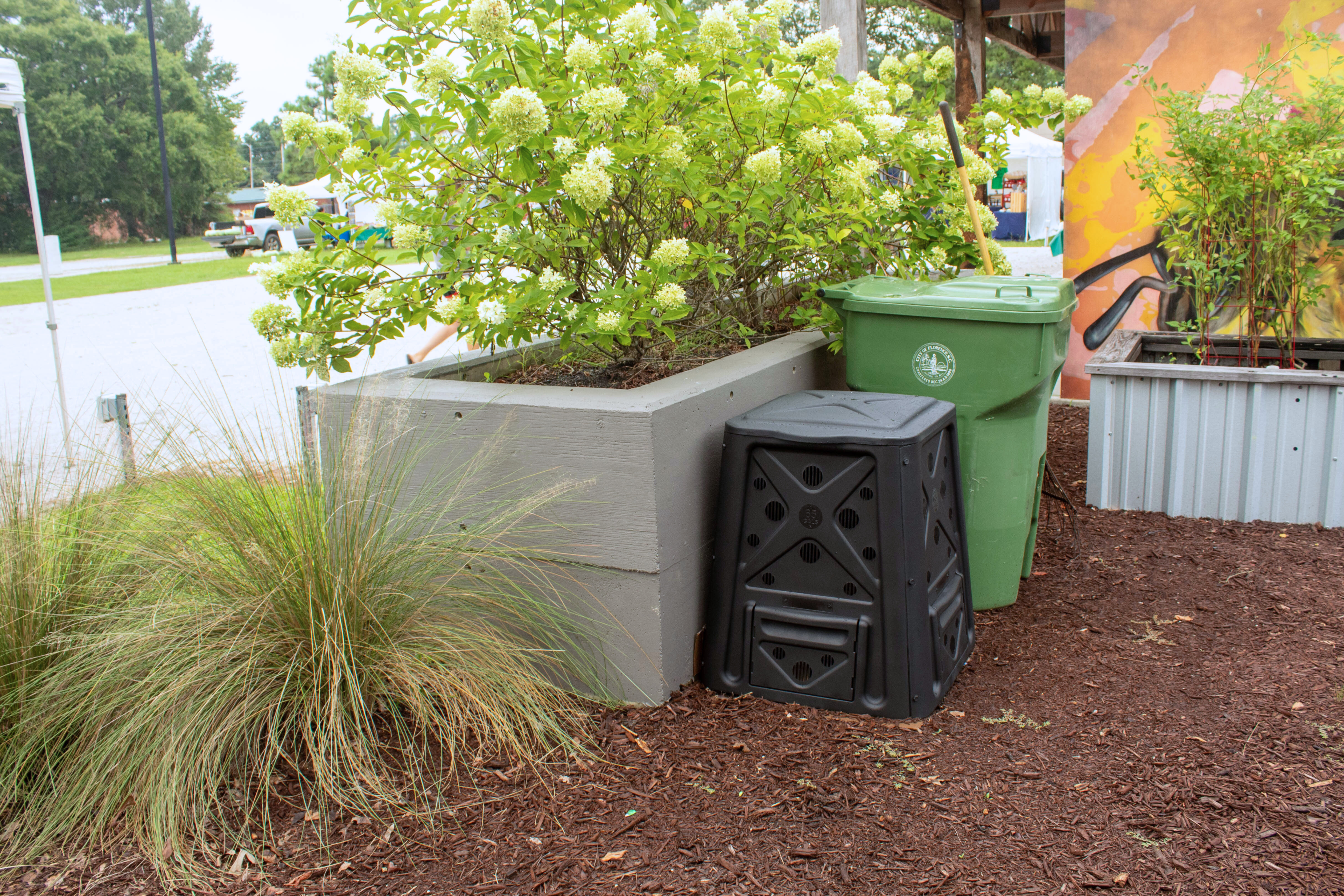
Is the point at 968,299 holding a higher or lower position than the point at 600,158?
lower

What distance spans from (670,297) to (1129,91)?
4.50m

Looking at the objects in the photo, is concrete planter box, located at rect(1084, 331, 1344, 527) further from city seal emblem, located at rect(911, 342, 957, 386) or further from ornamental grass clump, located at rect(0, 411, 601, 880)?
ornamental grass clump, located at rect(0, 411, 601, 880)

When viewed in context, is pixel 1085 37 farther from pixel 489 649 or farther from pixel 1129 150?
pixel 489 649

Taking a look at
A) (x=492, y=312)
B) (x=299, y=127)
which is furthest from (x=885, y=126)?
(x=299, y=127)

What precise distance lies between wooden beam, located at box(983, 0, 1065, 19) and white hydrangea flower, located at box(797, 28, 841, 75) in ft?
18.9

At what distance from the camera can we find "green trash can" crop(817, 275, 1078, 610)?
3.01 meters

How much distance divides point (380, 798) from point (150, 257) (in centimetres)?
3841

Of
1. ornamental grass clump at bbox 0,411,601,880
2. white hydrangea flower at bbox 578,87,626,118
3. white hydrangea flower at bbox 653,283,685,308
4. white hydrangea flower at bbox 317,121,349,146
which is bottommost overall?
ornamental grass clump at bbox 0,411,601,880

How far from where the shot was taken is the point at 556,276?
2.84 m

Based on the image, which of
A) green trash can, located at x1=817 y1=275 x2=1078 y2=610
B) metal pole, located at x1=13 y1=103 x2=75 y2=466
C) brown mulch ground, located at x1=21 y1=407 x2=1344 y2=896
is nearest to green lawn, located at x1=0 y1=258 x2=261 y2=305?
metal pole, located at x1=13 y1=103 x2=75 y2=466

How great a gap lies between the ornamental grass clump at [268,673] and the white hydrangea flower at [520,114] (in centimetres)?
89

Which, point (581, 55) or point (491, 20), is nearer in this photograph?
point (491, 20)

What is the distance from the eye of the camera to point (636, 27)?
2.67m

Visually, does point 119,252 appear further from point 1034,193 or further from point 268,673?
point 268,673
